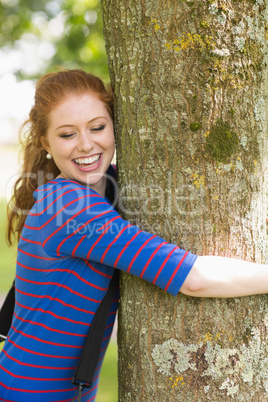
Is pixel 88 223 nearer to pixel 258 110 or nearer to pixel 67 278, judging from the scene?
pixel 67 278

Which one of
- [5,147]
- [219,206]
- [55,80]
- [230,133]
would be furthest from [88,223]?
[5,147]

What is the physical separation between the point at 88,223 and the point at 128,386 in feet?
2.46

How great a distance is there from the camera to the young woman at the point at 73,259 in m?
1.63

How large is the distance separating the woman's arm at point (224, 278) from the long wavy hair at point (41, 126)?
33.3 inches

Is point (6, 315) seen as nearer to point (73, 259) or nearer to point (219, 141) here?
point (73, 259)

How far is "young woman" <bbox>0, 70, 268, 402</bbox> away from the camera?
1.63 meters

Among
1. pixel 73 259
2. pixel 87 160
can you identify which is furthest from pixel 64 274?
pixel 87 160

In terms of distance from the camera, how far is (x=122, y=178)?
189 centimetres

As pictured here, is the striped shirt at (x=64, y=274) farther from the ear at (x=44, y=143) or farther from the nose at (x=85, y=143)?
the ear at (x=44, y=143)

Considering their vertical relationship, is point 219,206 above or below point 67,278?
above

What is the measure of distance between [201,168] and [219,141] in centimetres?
12

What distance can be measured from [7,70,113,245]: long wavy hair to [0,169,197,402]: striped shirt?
1.34ft

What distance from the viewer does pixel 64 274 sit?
181 cm

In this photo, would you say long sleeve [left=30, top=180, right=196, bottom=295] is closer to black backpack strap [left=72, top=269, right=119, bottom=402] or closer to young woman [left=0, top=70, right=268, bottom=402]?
young woman [left=0, top=70, right=268, bottom=402]
